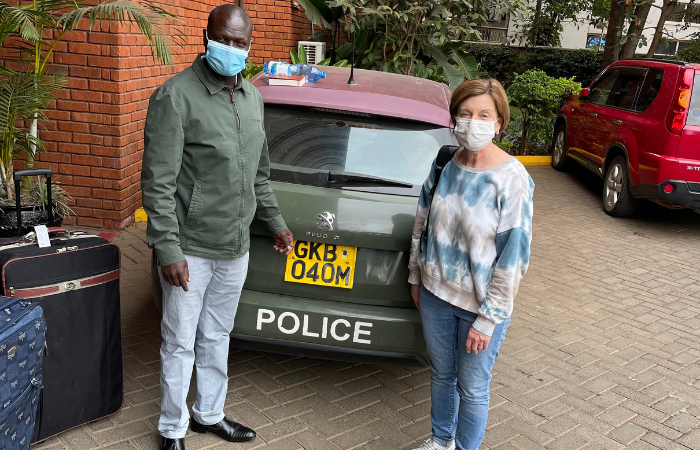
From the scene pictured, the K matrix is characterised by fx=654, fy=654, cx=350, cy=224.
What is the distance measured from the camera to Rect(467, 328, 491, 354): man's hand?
2.70 metres

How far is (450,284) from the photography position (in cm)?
278

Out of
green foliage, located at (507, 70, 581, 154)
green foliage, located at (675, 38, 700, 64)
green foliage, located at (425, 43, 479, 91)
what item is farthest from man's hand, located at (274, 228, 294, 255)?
green foliage, located at (675, 38, 700, 64)

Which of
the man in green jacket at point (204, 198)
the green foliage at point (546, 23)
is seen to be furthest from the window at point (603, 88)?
the green foliage at point (546, 23)

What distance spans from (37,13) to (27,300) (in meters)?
2.41

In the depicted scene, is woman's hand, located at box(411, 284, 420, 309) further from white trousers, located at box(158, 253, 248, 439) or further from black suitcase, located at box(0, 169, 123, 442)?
black suitcase, located at box(0, 169, 123, 442)

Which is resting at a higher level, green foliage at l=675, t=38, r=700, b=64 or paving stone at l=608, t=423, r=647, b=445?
green foliage at l=675, t=38, r=700, b=64

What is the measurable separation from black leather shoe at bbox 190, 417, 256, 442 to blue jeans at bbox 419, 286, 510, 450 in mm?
940

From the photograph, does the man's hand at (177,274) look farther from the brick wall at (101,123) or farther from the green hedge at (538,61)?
the green hedge at (538,61)

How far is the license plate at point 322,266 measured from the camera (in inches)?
128

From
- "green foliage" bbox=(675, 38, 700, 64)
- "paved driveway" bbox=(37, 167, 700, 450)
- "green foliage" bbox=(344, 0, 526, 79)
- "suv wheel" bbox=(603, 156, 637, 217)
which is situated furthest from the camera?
"green foliage" bbox=(675, 38, 700, 64)

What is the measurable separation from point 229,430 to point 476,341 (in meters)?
1.34

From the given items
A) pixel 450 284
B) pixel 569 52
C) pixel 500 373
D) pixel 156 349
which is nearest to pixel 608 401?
pixel 500 373

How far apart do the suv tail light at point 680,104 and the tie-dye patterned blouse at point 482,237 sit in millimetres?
5418

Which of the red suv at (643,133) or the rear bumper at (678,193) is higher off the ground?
the red suv at (643,133)
